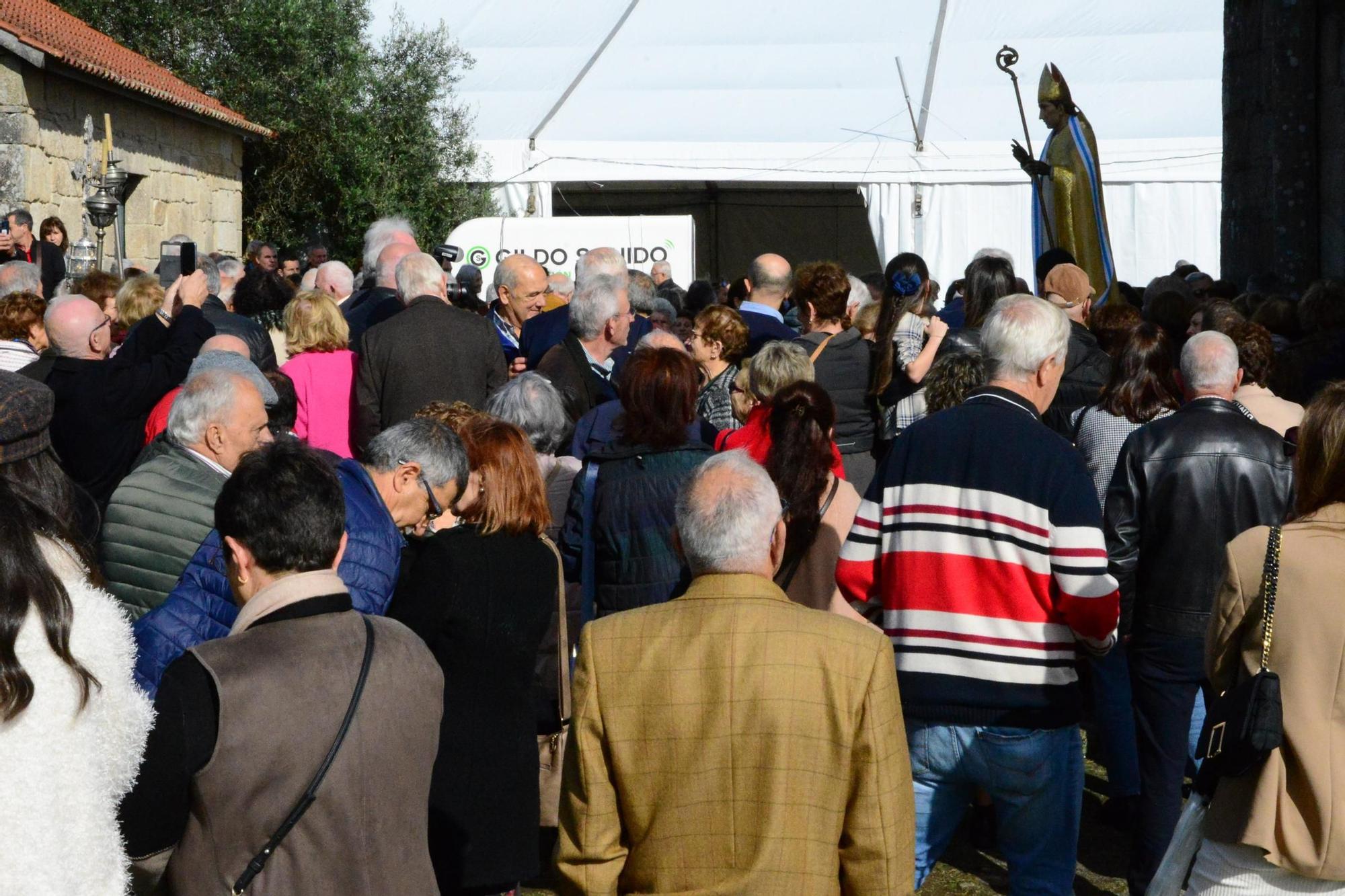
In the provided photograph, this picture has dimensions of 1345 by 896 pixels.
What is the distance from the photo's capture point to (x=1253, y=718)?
2863 mm

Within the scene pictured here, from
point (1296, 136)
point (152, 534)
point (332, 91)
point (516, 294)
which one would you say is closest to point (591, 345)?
point (516, 294)

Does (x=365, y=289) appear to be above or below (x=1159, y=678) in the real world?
above

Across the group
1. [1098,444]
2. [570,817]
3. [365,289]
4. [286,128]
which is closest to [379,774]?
[570,817]

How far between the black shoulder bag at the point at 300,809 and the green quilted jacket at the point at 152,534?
4.41 ft

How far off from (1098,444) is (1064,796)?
2304 millimetres

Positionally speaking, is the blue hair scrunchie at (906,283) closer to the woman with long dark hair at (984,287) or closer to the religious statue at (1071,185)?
the woman with long dark hair at (984,287)

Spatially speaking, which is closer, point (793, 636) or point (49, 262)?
point (793, 636)

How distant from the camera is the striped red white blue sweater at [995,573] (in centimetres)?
367

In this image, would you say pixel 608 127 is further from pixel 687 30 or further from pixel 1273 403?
pixel 1273 403

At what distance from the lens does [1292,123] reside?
1134cm

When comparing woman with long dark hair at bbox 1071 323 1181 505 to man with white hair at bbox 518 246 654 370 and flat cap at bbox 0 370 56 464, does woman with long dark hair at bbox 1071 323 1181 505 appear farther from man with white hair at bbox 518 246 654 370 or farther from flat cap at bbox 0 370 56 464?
flat cap at bbox 0 370 56 464

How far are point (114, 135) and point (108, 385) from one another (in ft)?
40.8

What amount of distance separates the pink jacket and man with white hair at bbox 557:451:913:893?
13.3 feet

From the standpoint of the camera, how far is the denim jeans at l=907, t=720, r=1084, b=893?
12.1 feet
